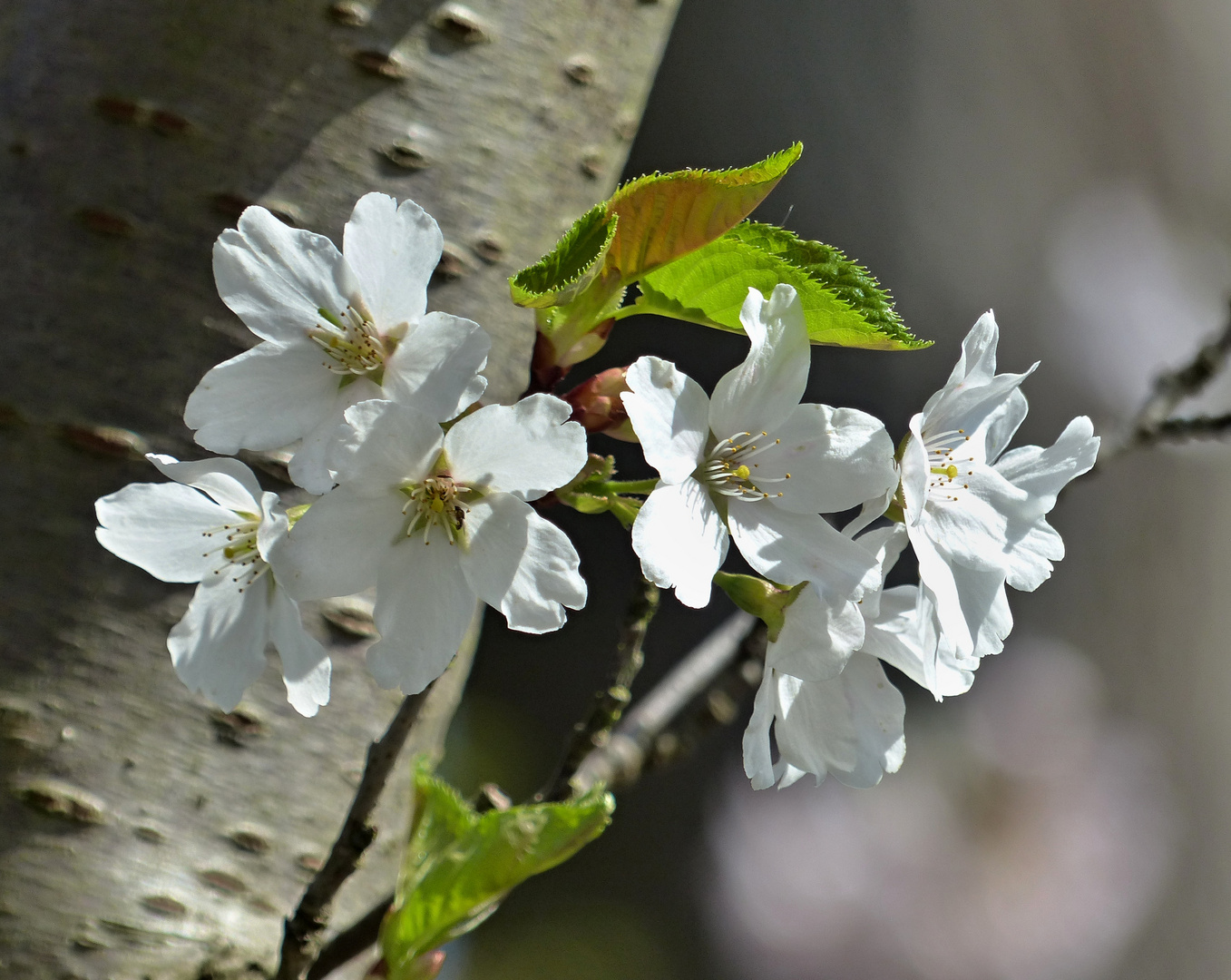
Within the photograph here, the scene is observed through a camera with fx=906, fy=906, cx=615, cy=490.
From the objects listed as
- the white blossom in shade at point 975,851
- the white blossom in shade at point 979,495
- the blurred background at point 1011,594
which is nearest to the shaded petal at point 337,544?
the white blossom in shade at point 979,495

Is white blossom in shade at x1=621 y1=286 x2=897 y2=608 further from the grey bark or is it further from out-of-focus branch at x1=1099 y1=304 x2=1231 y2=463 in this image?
out-of-focus branch at x1=1099 y1=304 x2=1231 y2=463

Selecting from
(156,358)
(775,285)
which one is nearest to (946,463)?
(775,285)

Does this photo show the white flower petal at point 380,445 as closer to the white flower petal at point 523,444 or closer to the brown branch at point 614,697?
the white flower petal at point 523,444

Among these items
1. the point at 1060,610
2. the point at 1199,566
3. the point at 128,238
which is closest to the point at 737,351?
the point at 1060,610

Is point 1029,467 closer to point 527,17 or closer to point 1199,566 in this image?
point 527,17

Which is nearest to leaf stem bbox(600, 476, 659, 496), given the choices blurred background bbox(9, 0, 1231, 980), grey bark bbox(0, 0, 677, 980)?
grey bark bbox(0, 0, 677, 980)

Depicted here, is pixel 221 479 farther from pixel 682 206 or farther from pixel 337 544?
pixel 682 206
